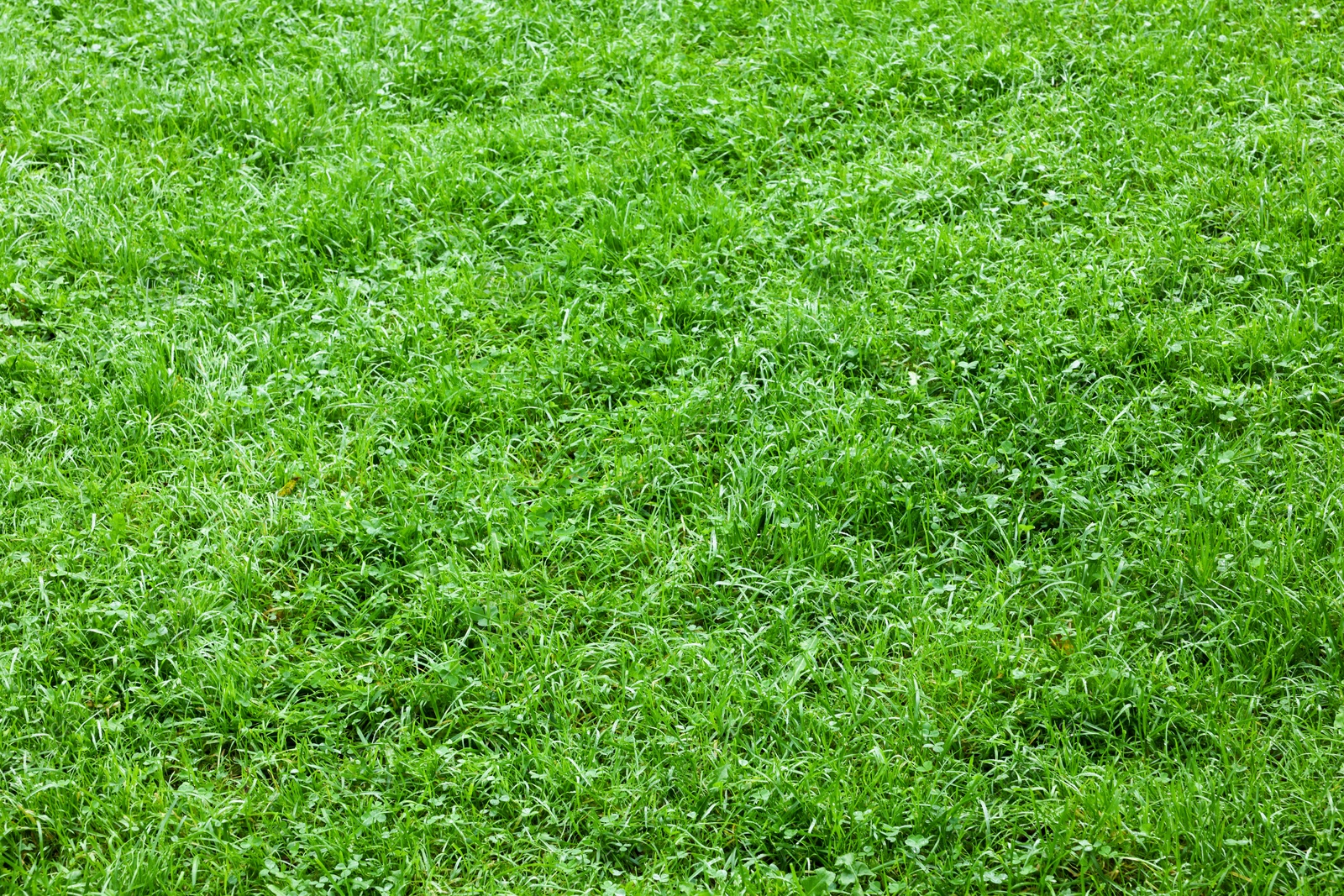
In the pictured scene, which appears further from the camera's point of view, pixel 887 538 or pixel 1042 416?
pixel 1042 416

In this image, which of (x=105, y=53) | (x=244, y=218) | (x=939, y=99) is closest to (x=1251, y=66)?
(x=939, y=99)

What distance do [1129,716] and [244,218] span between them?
3.67 m

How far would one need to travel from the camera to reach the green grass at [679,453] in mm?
3104

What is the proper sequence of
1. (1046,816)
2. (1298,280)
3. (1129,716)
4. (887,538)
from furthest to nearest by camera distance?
(1298,280) → (887,538) → (1129,716) → (1046,816)

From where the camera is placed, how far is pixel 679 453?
399 cm

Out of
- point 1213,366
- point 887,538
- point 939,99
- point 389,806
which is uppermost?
point 939,99

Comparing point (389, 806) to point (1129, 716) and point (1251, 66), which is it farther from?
point (1251, 66)

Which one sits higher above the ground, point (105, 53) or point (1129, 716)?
point (105, 53)

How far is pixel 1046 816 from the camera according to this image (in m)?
3.01

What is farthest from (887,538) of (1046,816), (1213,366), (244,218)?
(244,218)

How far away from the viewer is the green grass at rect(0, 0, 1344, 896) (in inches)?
122

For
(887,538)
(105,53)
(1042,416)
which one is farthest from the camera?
(105,53)

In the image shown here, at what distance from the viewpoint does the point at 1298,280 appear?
4.35 metres

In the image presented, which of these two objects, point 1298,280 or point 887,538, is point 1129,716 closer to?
point 887,538
